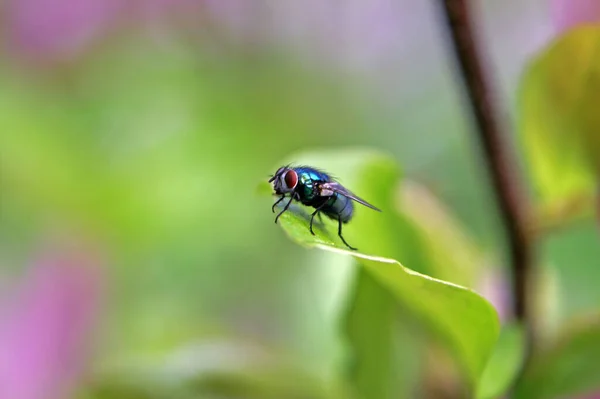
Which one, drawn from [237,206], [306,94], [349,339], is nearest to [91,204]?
[237,206]

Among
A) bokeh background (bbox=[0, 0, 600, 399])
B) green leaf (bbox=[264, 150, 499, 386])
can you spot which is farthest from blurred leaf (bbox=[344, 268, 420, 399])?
bokeh background (bbox=[0, 0, 600, 399])

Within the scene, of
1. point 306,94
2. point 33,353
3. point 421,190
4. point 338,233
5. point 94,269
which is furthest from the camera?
point 306,94

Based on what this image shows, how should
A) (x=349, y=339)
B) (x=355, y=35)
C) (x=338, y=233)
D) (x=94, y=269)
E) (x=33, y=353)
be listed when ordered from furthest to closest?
(x=355, y=35)
(x=94, y=269)
(x=33, y=353)
(x=349, y=339)
(x=338, y=233)

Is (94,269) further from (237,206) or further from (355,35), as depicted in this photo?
(355,35)

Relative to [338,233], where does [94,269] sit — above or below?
above

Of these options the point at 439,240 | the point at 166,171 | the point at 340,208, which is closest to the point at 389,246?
the point at 340,208

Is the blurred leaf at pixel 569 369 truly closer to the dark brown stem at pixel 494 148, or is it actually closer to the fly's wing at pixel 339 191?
the dark brown stem at pixel 494 148

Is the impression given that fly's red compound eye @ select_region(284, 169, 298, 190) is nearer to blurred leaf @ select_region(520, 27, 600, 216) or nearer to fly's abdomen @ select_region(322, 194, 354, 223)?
fly's abdomen @ select_region(322, 194, 354, 223)

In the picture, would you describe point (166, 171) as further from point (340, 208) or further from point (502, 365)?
point (502, 365)
